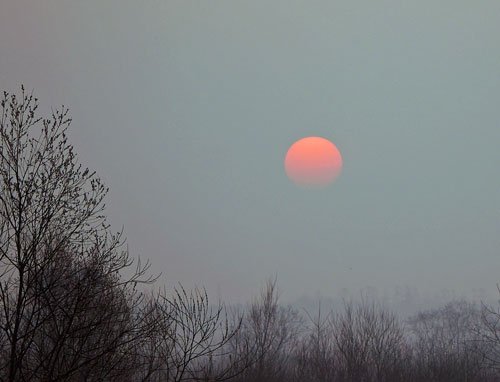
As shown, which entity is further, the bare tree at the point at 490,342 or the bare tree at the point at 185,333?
the bare tree at the point at 490,342

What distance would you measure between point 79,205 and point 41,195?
68 centimetres

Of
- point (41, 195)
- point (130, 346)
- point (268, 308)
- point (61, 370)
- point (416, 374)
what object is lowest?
point (61, 370)

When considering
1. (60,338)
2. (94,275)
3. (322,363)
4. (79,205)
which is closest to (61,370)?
(60,338)

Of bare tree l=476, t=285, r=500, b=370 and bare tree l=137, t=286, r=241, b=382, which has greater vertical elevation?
bare tree l=476, t=285, r=500, b=370

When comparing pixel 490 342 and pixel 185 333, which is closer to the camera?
pixel 185 333

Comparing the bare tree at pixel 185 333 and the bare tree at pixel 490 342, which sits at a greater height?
the bare tree at pixel 490 342

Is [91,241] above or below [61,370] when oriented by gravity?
above

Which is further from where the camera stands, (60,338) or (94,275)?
(94,275)

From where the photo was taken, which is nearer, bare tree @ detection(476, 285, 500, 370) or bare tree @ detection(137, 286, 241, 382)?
bare tree @ detection(137, 286, 241, 382)

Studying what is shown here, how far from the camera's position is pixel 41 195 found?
37.1ft

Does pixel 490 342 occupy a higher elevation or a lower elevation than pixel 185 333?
higher

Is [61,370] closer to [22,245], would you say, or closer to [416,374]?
[22,245]

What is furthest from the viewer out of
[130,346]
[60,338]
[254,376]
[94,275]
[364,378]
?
[364,378]

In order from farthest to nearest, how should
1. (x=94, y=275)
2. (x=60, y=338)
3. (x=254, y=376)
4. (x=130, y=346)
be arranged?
(x=254, y=376) < (x=130, y=346) < (x=94, y=275) < (x=60, y=338)
